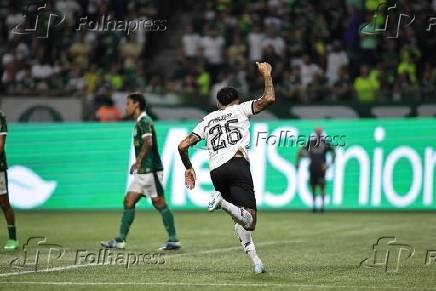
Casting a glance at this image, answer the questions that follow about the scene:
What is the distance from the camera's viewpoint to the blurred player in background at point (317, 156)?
77.8 feet

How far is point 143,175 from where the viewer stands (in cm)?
1536

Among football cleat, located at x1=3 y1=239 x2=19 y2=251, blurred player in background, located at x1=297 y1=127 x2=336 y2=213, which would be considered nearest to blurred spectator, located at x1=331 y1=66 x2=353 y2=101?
blurred player in background, located at x1=297 y1=127 x2=336 y2=213

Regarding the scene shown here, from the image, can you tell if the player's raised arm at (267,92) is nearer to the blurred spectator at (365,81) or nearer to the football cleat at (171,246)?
the football cleat at (171,246)

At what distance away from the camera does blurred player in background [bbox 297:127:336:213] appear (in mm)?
23703

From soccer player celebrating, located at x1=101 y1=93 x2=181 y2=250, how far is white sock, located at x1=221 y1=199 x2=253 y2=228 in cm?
385

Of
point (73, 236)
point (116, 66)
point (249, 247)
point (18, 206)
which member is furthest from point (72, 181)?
point (249, 247)

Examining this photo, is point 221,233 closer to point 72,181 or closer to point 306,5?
point 72,181

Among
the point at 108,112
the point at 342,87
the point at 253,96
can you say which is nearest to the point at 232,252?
the point at 253,96

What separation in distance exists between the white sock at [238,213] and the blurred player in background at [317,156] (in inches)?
492

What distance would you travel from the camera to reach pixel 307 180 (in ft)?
79.6

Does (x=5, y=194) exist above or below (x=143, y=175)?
below

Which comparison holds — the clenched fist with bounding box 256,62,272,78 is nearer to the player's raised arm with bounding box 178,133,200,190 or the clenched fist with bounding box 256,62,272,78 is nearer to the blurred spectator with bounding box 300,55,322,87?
the player's raised arm with bounding box 178,133,200,190

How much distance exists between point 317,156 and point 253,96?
7.03 ft

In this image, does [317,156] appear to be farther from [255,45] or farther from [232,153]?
[232,153]
